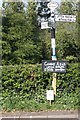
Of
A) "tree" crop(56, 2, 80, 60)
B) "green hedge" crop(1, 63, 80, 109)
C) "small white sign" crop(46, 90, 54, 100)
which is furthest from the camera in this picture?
"tree" crop(56, 2, 80, 60)


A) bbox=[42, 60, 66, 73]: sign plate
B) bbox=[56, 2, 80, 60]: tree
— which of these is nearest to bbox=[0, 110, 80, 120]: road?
bbox=[42, 60, 66, 73]: sign plate

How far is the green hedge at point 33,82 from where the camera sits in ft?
22.8

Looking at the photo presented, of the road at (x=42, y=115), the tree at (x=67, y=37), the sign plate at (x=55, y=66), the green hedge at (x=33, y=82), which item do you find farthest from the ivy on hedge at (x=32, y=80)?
the tree at (x=67, y=37)

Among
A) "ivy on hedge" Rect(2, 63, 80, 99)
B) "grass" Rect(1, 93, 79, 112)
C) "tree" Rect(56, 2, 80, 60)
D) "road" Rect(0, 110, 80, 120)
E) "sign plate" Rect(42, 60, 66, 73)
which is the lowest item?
"road" Rect(0, 110, 80, 120)

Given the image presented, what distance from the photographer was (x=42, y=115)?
6016 mm

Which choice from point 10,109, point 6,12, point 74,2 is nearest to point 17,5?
point 6,12

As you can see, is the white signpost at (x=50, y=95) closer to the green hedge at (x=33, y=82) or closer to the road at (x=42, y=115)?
the green hedge at (x=33, y=82)

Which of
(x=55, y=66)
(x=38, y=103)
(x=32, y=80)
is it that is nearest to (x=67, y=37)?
(x=55, y=66)

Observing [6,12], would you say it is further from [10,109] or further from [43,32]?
[10,109]

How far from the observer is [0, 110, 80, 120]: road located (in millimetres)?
5875

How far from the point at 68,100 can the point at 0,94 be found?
1738mm

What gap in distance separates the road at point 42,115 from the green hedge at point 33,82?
725 mm

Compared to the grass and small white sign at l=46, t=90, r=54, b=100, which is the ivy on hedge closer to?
the grass

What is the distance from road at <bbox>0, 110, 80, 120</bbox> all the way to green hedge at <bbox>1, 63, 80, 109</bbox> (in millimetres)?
725
